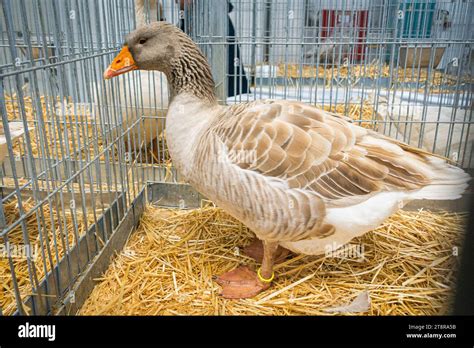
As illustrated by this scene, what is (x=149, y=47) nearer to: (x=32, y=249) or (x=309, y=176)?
(x=309, y=176)

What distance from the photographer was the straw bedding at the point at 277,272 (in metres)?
1.77

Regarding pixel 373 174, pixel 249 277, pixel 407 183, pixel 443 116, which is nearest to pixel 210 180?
pixel 249 277

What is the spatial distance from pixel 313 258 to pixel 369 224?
550 millimetres

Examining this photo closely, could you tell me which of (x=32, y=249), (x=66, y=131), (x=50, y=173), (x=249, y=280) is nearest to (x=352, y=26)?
(x=249, y=280)

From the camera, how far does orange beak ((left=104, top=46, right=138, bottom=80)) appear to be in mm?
1897

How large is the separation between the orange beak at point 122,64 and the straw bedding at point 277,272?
1056 millimetres

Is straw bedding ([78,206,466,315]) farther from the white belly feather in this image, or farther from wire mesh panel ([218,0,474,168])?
wire mesh panel ([218,0,474,168])

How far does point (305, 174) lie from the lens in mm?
1635

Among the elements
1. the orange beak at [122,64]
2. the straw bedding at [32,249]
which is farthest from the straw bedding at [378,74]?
the straw bedding at [32,249]

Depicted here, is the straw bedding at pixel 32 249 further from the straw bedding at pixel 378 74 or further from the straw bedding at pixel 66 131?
the straw bedding at pixel 378 74

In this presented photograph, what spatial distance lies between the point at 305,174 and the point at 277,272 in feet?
2.30

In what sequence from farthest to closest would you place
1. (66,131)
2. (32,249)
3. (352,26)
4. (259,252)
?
(352,26), (259,252), (32,249), (66,131)
